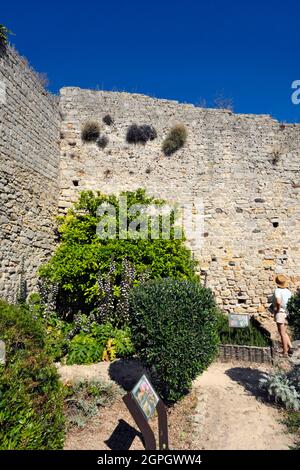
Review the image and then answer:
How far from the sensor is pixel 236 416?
4.29 meters

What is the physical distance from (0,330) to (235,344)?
16.7 ft

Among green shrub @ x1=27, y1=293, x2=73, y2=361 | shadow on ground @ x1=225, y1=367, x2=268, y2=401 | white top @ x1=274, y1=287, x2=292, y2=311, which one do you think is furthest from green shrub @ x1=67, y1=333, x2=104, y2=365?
white top @ x1=274, y1=287, x2=292, y2=311

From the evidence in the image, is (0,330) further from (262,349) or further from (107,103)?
(107,103)

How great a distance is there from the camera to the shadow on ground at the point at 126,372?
17.1 feet

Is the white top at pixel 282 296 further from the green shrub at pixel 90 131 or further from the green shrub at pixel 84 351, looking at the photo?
the green shrub at pixel 90 131

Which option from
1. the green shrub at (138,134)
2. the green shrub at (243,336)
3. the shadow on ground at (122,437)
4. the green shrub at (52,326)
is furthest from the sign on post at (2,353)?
the green shrub at (138,134)

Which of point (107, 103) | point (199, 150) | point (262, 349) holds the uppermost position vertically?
point (107, 103)

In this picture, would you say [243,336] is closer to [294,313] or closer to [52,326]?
[294,313]

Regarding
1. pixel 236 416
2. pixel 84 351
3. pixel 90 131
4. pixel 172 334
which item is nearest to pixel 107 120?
pixel 90 131

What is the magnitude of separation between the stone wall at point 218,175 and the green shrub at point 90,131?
147 millimetres

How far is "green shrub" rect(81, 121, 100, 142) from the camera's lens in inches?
384

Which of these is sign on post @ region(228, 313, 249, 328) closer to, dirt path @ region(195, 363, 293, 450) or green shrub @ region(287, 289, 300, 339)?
dirt path @ region(195, 363, 293, 450)

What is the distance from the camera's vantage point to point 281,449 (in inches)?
139

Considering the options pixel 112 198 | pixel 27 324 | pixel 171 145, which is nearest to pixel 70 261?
pixel 112 198
